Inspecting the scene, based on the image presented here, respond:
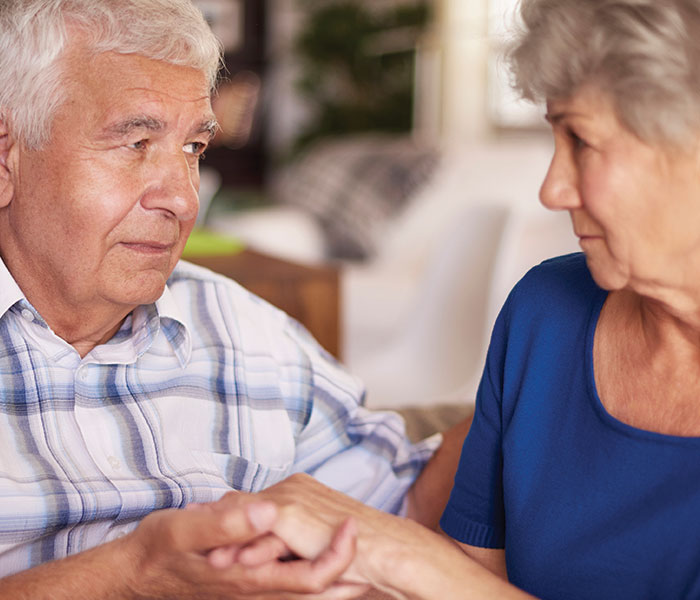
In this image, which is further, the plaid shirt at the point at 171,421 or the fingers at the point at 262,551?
the plaid shirt at the point at 171,421

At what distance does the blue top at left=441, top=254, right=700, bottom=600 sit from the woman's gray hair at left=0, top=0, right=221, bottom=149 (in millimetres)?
565

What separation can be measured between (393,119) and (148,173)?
574cm

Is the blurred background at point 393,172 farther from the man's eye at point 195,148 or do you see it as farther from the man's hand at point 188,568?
the man's hand at point 188,568

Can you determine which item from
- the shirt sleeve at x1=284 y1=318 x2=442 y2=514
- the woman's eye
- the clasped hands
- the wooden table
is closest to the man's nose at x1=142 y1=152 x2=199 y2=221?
the shirt sleeve at x1=284 y1=318 x2=442 y2=514

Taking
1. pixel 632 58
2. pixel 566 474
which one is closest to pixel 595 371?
pixel 566 474

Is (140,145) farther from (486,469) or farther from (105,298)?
(486,469)

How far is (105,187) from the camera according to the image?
114 cm

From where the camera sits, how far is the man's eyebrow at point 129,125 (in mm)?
1124

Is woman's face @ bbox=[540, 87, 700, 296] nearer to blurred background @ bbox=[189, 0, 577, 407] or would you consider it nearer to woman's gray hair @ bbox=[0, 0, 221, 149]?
blurred background @ bbox=[189, 0, 577, 407]

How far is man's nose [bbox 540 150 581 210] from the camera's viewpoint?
2.82ft

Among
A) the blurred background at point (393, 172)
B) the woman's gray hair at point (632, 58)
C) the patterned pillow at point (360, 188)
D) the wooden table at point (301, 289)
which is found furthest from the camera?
the patterned pillow at point (360, 188)

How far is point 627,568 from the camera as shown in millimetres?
893

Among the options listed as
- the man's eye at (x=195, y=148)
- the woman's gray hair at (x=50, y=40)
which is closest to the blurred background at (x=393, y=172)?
the man's eye at (x=195, y=148)

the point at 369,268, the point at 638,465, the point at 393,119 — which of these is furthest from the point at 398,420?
the point at 393,119
